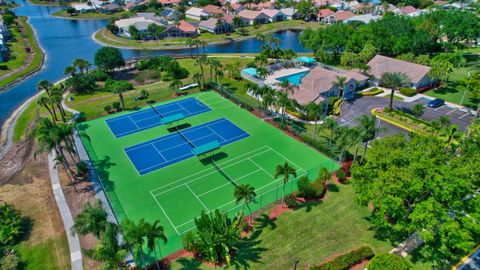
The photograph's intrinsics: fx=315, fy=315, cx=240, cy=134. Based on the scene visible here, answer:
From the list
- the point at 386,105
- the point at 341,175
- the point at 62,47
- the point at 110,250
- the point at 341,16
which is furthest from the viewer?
the point at 341,16

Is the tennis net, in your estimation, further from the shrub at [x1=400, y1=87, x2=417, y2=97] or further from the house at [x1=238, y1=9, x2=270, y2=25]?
the house at [x1=238, y1=9, x2=270, y2=25]

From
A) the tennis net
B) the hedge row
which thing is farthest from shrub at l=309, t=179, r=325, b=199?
the tennis net

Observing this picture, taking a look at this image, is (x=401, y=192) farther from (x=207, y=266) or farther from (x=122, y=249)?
(x=122, y=249)

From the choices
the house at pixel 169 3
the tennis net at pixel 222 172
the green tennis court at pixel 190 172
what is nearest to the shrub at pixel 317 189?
the green tennis court at pixel 190 172

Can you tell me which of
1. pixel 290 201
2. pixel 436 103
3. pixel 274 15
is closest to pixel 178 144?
pixel 290 201

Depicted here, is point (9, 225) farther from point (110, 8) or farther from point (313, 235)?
point (110, 8)

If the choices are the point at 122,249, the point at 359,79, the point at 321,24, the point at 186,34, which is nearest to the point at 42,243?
the point at 122,249

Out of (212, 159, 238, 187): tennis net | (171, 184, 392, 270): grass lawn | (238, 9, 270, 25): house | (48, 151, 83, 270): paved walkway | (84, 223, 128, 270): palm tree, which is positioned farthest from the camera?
(238, 9, 270, 25): house
